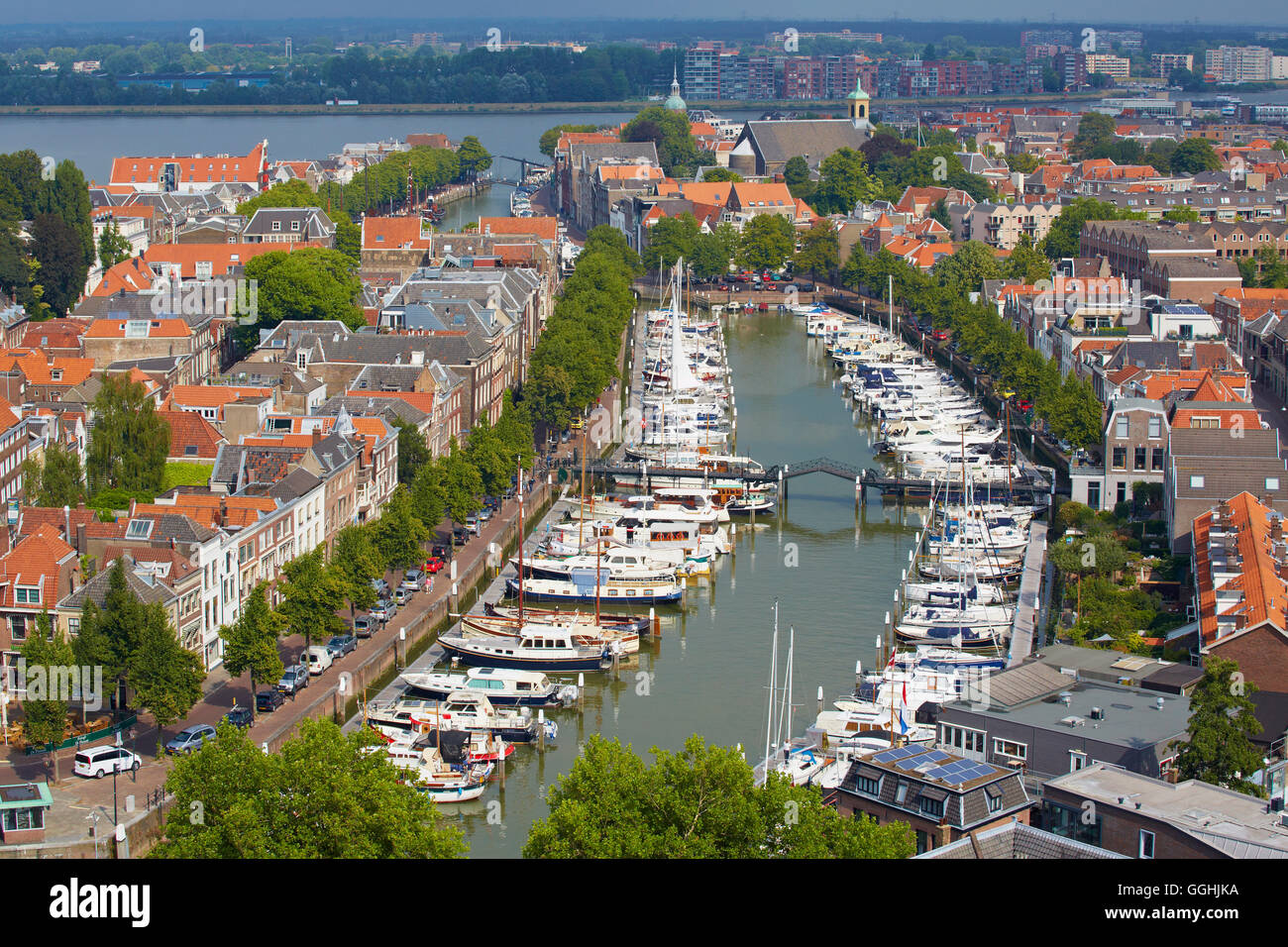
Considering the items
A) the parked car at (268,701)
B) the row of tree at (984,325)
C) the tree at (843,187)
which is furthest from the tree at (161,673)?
the tree at (843,187)

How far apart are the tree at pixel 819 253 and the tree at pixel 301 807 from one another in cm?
5155

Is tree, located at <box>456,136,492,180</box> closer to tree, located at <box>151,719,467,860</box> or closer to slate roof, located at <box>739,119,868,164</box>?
slate roof, located at <box>739,119,868,164</box>

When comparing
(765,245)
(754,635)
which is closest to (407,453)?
(754,635)

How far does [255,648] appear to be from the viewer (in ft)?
75.2

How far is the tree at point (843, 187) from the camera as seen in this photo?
260 feet

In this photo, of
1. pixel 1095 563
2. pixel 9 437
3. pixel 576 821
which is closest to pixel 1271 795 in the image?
pixel 576 821

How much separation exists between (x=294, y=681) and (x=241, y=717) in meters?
1.62

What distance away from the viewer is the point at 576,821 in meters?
15.4

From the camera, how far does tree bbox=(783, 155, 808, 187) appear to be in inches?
3352

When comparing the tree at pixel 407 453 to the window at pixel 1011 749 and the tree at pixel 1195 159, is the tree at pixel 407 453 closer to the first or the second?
the window at pixel 1011 749

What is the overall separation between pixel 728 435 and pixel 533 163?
2494 inches

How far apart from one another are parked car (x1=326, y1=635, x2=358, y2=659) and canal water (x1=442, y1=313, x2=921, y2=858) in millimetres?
3157

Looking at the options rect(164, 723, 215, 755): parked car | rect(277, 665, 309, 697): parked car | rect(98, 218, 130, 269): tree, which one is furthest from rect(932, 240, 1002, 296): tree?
rect(164, 723, 215, 755): parked car
